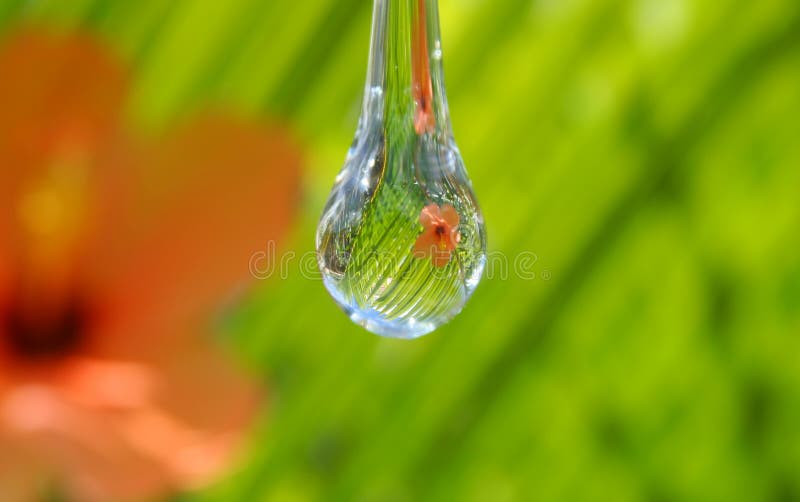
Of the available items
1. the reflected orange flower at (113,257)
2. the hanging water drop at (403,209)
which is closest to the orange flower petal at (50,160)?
the reflected orange flower at (113,257)

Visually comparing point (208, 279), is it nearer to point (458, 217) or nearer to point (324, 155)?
point (324, 155)

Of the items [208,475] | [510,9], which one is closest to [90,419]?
[208,475]

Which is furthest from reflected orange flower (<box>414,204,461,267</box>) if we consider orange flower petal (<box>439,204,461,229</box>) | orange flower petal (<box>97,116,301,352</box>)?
orange flower petal (<box>97,116,301,352</box>)

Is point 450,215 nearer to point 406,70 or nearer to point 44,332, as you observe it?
point 406,70

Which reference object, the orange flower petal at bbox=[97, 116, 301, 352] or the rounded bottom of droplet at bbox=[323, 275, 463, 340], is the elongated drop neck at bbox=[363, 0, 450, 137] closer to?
the rounded bottom of droplet at bbox=[323, 275, 463, 340]

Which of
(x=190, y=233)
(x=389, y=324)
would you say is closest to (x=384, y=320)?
(x=389, y=324)

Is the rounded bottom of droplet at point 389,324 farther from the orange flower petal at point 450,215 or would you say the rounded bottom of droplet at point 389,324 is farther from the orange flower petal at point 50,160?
the orange flower petal at point 50,160

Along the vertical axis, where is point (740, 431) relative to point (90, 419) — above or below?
above
